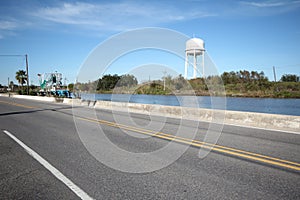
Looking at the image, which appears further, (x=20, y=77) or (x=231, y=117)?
(x=20, y=77)

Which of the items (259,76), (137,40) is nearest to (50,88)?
(137,40)

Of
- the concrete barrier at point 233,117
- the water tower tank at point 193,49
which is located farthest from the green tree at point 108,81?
the water tower tank at point 193,49

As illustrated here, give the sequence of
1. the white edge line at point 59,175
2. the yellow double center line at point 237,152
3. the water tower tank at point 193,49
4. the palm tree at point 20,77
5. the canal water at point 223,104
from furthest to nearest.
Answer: the palm tree at point 20,77
the canal water at point 223,104
the water tower tank at point 193,49
the yellow double center line at point 237,152
the white edge line at point 59,175

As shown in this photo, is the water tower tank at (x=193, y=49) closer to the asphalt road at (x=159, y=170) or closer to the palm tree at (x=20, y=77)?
the asphalt road at (x=159, y=170)

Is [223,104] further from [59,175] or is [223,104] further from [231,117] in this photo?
[59,175]

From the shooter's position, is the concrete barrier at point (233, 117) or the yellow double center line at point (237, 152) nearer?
the yellow double center line at point (237, 152)

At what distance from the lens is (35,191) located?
3.67 meters

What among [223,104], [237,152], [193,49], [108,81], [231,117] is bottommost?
[223,104]

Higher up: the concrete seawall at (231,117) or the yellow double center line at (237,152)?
the concrete seawall at (231,117)

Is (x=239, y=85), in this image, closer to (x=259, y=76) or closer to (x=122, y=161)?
(x=259, y=76)

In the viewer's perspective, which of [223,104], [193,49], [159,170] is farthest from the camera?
[223,104]

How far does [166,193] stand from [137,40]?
6978 millimetres

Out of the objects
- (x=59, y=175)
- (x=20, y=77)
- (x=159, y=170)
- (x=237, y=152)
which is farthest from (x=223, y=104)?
(x=20, y=77)

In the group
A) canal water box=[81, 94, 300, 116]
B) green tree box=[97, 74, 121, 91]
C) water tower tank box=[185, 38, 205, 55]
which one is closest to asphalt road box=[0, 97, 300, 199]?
water tower tank box=[185, 38, 205, 55]
